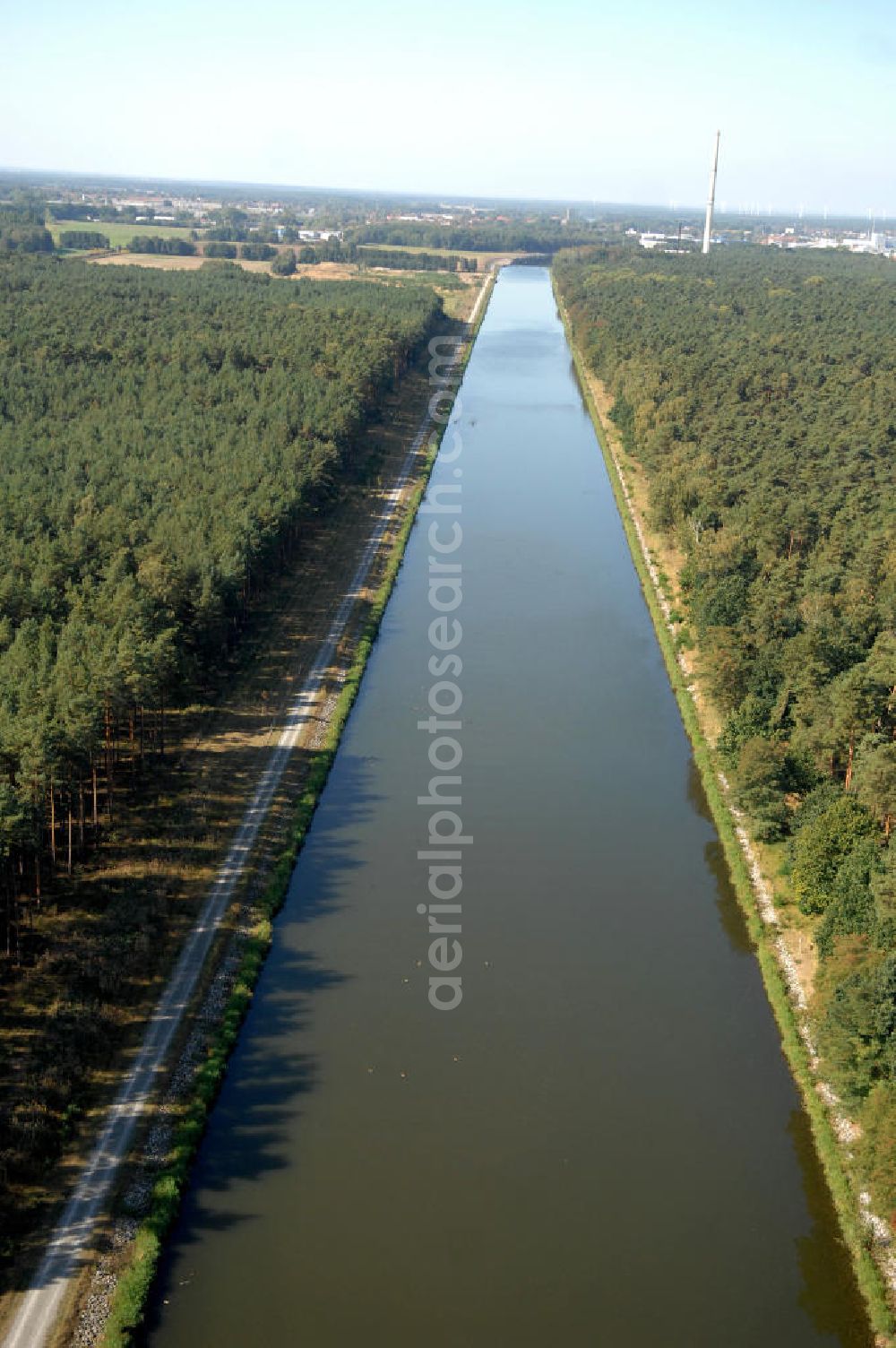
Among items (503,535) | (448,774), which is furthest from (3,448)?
(448,774)

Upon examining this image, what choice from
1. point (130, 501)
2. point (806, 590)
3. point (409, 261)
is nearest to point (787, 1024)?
point (806, 590)

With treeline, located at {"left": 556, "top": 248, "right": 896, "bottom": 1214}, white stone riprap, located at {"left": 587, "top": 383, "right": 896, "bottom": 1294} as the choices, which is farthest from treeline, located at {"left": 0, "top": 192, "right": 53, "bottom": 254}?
white stone riprap, located at {"left": 587, "top": 383, "right": 896, "bottom": 1294}

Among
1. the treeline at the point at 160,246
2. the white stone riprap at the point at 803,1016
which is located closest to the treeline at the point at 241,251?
the treeline at the point at 160,246

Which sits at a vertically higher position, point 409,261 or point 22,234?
point 409,261

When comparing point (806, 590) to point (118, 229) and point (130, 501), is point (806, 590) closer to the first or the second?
point (130, 501)

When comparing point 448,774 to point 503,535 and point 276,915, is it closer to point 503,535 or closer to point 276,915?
point 276,915

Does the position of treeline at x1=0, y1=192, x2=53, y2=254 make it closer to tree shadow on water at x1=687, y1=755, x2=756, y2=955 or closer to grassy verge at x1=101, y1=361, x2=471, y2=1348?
grassy verge at x1=101, y1=361, x2=471, y2=1348

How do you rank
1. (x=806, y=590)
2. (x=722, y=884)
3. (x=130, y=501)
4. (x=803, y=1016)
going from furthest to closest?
(x=130, y=501), (x=806, y=590), (x=722, y=884), (x=803, y=1016)

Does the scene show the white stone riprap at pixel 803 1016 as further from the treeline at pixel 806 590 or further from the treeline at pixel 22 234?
the treeline at pixel 22 234
